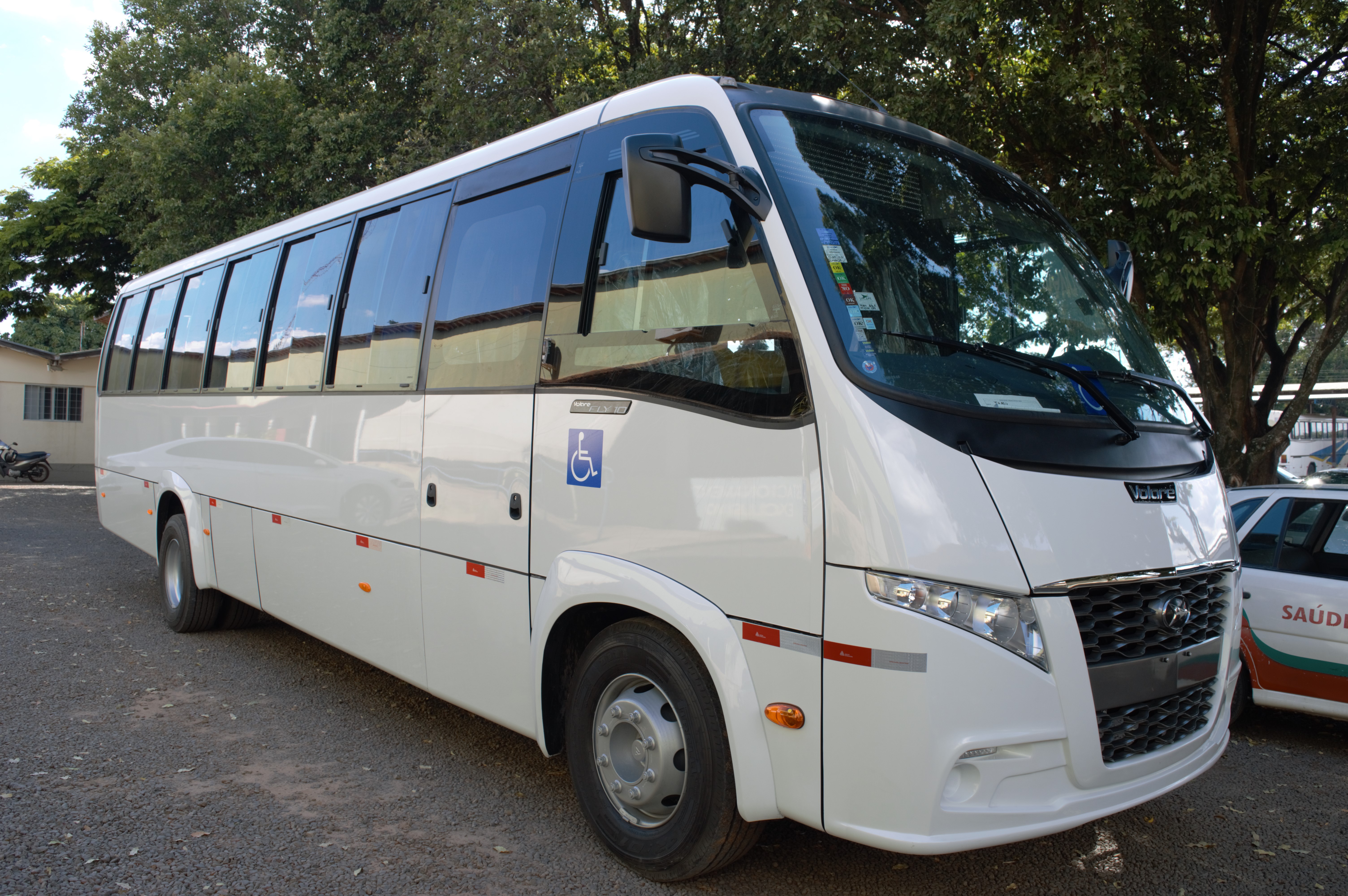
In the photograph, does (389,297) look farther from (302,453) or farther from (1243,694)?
(1243,694)

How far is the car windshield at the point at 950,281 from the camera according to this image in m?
3.13

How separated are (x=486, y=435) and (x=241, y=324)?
3.77 m

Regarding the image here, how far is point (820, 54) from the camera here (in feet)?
39.6

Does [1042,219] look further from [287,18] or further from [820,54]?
[287,18]

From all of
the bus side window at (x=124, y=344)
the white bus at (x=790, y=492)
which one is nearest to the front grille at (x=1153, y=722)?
the white bus at (x=790, y=492)

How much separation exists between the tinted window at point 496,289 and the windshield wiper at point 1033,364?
1690 millimetres

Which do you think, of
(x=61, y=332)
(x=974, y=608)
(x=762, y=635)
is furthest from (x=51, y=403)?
(x=61, y=332)

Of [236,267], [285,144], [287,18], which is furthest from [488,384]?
[287,18]

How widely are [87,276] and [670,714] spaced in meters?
28.9

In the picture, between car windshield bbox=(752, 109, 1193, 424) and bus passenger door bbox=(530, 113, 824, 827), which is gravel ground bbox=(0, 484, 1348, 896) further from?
car windshield bbox=(752, 109, 1193, 424)

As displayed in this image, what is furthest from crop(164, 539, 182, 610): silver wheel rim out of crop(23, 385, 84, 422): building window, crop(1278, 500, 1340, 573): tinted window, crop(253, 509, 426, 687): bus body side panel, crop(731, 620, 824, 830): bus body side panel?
crop(23, 385, 84, 422): building window

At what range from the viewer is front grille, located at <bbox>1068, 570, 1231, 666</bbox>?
2.98m

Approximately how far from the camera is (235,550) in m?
6.90

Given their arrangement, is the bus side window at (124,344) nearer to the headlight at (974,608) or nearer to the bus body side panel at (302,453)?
the bus body side panel at (302,453)
